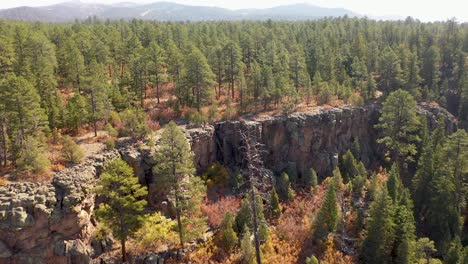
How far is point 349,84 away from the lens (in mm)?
57219

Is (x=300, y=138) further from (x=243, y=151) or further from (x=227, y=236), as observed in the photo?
(x=227, y=236)

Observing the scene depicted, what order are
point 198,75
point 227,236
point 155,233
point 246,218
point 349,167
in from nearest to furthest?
1. point 155,233
2. point 227,236
3. point 246,218
4. point 349,167
5. point 198,75

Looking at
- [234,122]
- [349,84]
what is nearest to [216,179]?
[234,122]

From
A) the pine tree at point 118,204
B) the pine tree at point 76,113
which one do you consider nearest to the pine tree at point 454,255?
the pine tree at point 118,204

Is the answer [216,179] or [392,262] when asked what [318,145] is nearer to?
[216,179]

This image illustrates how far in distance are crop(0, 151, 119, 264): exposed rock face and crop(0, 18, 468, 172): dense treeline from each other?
483 cm

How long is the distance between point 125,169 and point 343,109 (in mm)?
34174

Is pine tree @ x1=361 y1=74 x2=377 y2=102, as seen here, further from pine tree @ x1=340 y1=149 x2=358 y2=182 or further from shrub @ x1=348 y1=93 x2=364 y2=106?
pine tree @ x1=340 y1=149 x2=358 y2=182

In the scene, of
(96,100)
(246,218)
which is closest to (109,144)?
(96,100)

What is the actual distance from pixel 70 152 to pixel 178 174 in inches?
429

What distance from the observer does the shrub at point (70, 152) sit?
32.4 meters

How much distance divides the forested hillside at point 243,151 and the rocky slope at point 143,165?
1421mm

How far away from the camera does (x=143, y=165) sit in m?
36.0

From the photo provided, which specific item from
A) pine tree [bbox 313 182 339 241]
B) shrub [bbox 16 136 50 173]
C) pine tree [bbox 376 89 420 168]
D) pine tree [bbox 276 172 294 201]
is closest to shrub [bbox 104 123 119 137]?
shrub [bbox 16 136 50 173]
